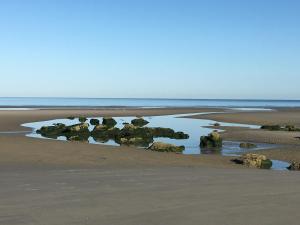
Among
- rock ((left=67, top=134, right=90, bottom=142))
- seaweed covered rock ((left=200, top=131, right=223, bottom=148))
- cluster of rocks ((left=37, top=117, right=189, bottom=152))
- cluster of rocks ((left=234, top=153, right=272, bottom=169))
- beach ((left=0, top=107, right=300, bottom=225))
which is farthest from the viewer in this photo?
cluster of rocks ((left=37, top=117, right=189, bottom=152))

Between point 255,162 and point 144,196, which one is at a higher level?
point 144,196

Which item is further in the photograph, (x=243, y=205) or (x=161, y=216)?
(x=243, y=205)

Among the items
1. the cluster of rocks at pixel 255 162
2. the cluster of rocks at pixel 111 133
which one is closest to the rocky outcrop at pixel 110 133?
the cluster of rocks at pixel 111 133

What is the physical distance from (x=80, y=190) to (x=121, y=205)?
5.35 feet

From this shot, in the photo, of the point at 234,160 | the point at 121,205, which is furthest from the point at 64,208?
the point at 234,160

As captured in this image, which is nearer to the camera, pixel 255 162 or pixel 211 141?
pixel 255 162

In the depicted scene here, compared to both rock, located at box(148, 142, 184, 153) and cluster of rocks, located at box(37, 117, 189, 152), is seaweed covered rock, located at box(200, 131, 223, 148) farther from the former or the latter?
rock, located at box(148, 142, 184, 153)

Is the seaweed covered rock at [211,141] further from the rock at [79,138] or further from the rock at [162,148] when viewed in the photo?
the rock at [79,138]

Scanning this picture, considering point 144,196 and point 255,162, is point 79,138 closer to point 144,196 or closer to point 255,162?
point 255,162

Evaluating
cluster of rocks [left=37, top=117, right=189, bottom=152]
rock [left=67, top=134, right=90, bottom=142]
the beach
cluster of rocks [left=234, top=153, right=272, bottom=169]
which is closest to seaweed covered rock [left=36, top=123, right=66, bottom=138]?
cluster of rocks [left=37, top=117, right=189, bottom=152]

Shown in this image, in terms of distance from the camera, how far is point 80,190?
30.2ft

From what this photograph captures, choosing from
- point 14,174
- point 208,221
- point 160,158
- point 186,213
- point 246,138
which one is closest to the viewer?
point 208,221

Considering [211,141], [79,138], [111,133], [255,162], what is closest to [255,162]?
[255,162]

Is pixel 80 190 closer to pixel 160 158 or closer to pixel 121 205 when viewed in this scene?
pixel 121 205
